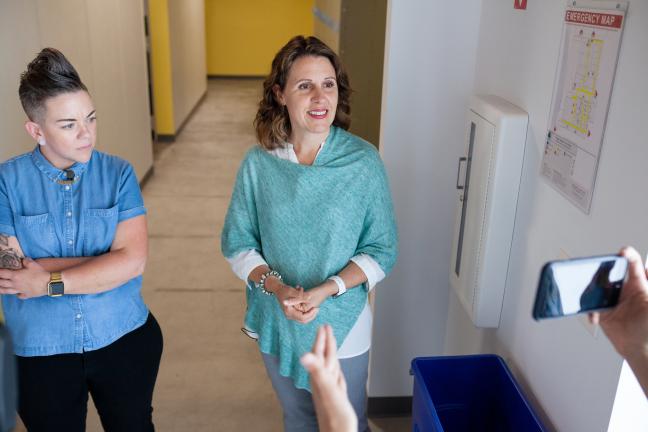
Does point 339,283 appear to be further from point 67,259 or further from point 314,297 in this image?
point 67,259

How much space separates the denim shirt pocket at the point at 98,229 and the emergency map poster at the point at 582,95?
131 cm

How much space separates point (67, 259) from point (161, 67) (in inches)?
244

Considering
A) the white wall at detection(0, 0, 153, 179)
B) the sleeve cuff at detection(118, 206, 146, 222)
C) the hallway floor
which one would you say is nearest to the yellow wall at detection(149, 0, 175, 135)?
the hallway floor

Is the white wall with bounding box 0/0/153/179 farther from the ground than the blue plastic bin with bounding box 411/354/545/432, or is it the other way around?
the white wall with bounding box 0/0/153/179

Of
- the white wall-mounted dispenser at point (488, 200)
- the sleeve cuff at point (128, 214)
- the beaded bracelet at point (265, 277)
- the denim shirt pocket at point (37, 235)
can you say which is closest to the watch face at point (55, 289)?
the denim shirt pocket at point (37, 235)

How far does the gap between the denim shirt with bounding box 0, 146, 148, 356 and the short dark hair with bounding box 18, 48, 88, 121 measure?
0.51 feet

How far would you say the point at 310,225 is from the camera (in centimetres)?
194

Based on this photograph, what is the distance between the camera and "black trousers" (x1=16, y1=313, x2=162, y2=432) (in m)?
1.84

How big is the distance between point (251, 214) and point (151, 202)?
155 inches

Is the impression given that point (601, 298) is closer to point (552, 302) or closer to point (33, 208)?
point (552, 302)

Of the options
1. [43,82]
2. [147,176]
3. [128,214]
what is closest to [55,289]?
[128,214]

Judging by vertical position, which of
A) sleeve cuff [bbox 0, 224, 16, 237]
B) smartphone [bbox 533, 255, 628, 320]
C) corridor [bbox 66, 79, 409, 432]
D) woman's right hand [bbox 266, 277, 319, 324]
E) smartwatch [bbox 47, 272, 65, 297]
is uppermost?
smartphone [bbox 533, 255, 628, 320]

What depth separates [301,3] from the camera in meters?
12.1

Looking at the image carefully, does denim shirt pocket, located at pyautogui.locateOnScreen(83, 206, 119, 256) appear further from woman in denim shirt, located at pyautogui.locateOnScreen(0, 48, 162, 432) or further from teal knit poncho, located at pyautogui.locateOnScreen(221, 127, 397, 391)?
teal knit poncho, located at pyautogui.locateOnScreen(221, 127, 397, 391)
